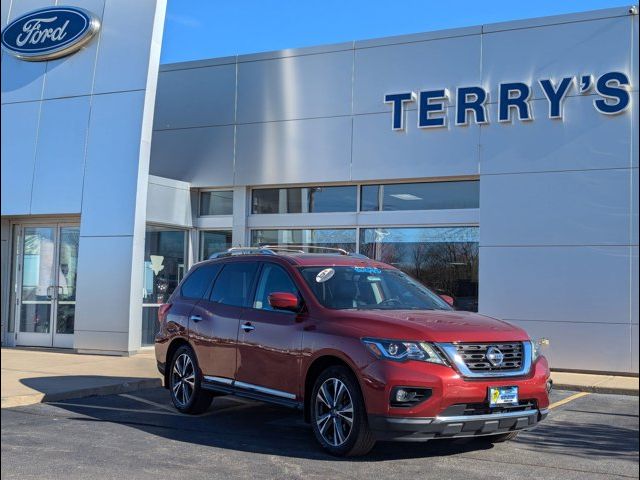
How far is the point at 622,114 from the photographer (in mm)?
12852

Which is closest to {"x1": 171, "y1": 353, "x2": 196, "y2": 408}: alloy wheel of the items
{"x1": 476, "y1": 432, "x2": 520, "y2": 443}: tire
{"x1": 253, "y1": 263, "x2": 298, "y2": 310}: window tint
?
{"x1": 253, "y1": 263, "x2": 298, "y2": 310}: window tint

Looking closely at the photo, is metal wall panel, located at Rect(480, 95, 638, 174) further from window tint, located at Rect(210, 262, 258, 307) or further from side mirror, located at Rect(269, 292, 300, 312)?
side mirror, located at Rect(269, 292, 300, 312)

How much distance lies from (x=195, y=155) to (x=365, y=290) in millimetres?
10306

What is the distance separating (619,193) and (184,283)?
310 inches

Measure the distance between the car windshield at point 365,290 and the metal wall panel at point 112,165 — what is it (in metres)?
7.65

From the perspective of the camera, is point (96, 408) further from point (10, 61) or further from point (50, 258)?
point (10, 61)

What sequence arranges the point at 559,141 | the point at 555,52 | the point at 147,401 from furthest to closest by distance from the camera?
the point at 555,52 → the point at 559,141 → the point at 147,401

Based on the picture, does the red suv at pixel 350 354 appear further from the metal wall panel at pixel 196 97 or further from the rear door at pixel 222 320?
the metal wall panel at pixel 196 97

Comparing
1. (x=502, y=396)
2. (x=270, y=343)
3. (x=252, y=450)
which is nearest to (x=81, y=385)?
(x=270, y=343)

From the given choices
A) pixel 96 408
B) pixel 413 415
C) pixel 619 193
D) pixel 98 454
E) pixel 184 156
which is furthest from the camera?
pixel 184 156

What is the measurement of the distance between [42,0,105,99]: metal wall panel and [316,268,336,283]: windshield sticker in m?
9.49

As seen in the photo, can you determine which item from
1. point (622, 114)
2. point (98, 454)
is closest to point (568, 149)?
point (622, 114)

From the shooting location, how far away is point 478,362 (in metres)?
6.12

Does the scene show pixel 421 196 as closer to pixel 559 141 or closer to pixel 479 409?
pixel 559 141
